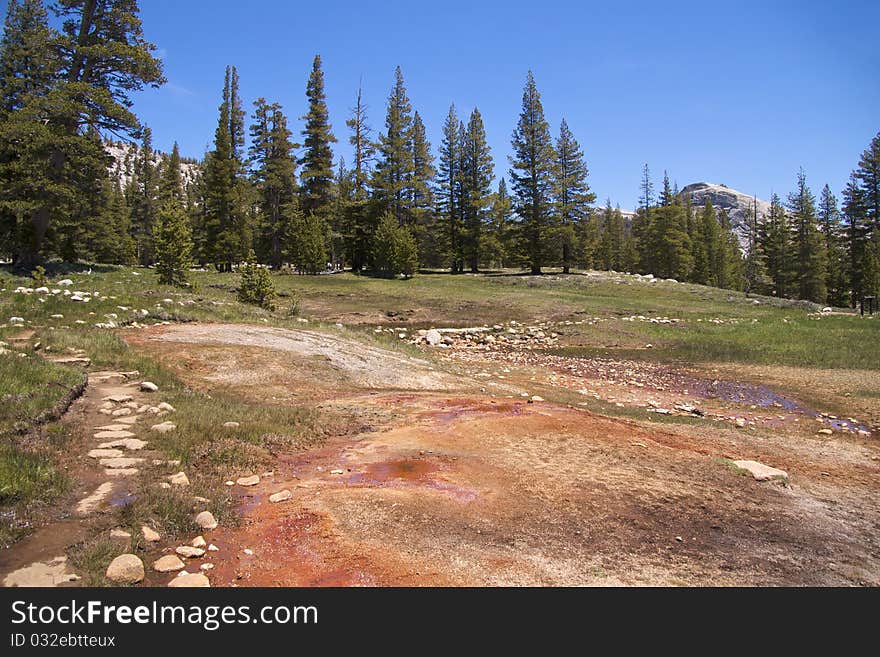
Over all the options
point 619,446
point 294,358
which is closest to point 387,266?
point 294,358

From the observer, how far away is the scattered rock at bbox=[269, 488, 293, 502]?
18.8ft

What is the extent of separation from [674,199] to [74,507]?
7960 centimetres

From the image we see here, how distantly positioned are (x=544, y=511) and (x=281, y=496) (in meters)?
3.01

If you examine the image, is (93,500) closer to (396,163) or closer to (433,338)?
(433,338)

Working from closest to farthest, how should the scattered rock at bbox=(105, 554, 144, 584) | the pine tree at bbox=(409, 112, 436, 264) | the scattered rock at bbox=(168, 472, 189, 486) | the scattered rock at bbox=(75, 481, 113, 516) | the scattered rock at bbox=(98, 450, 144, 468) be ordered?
the scattered rock at bbox=(105, 554, 144, 584), the scattered rock at bbox=(75, 481, 113, 516), the scattered rock at bbox=(168, 472, 189, 486), the scattered rock at bbox=(98, 450, 144, 468), the pine tree at bbox=(409, 112, 436, 264)

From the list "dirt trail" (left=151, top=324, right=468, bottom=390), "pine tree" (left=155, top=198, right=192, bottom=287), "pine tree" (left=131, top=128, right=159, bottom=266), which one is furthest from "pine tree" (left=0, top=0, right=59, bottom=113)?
"pine tree" (left=131, top=128, right=159, bottom=266)

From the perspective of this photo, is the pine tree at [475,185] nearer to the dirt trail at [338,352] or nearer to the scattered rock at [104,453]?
the dirt trail at [338,352]

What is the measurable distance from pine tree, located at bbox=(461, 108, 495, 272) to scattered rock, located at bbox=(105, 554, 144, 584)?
176 ft

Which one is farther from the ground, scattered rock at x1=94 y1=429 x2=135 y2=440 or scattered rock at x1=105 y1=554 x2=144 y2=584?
scattered rock at x1=94 y1=429 x2=135 y2=440

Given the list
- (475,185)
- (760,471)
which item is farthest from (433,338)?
(475,185)

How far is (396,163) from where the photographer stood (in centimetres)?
5294

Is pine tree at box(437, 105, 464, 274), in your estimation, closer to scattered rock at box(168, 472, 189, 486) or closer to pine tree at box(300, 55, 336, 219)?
pine tree at box(300, 55, 336, 219)
